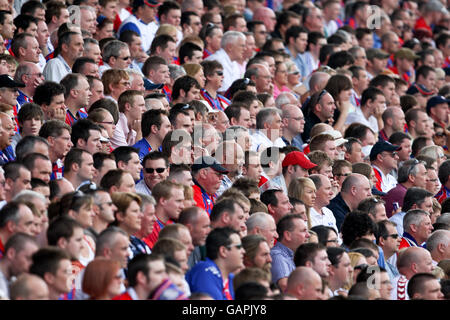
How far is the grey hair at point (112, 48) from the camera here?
10.6m

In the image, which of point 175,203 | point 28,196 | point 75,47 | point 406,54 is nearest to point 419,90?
point 406,54

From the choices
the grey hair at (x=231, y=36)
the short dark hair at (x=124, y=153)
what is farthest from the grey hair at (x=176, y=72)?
the short dark hair at (x=124, y=153)

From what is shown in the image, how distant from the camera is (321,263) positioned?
747 centimetres

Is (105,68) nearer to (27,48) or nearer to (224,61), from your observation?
(27,48)

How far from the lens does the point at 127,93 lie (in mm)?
9641

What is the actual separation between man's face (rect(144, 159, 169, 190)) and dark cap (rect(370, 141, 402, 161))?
3117mm

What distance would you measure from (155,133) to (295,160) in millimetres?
1255

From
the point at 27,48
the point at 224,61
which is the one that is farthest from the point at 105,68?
the point at 224,61

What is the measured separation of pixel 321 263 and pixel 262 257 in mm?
447

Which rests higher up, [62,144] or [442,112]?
[442,112]

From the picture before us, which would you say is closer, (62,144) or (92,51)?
(62,144)

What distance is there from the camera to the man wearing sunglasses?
35.7 ft

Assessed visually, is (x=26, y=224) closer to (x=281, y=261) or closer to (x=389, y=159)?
(x=281, y=261)

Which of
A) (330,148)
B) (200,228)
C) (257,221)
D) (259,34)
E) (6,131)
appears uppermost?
(259,34)
